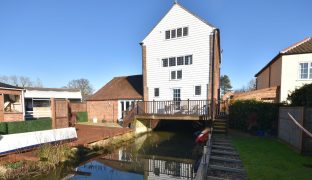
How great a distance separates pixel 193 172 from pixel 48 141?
7521 mm

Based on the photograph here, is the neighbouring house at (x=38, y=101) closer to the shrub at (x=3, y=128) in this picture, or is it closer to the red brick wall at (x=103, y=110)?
the red brick wall at (x=103, y=110)

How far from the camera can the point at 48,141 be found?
937 centimetres

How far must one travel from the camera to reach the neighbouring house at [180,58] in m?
15.9

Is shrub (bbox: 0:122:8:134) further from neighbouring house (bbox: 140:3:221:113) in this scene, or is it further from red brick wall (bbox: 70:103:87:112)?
red brick wall (bbox: 70:103:87:112)

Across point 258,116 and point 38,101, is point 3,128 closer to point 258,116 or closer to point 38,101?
point 258,116

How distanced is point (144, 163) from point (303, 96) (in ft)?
28.7

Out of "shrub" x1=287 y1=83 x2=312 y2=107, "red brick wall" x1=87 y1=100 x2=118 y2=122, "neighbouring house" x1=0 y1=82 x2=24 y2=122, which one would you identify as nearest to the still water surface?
"shrub" x1=287 y1=83 x2=312 y2=107

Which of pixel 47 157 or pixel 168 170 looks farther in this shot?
pixel 168 170

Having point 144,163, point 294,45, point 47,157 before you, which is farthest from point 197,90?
point 47,157

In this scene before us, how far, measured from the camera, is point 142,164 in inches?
354

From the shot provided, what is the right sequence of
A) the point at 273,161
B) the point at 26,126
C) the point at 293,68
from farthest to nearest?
the point at 293,68 < the point at 26,126 < the point at 273,161

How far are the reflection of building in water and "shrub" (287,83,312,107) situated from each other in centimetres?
640

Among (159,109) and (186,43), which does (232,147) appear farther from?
(186,43)

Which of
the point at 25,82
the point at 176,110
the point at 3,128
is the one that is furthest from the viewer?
the point at 25,82
